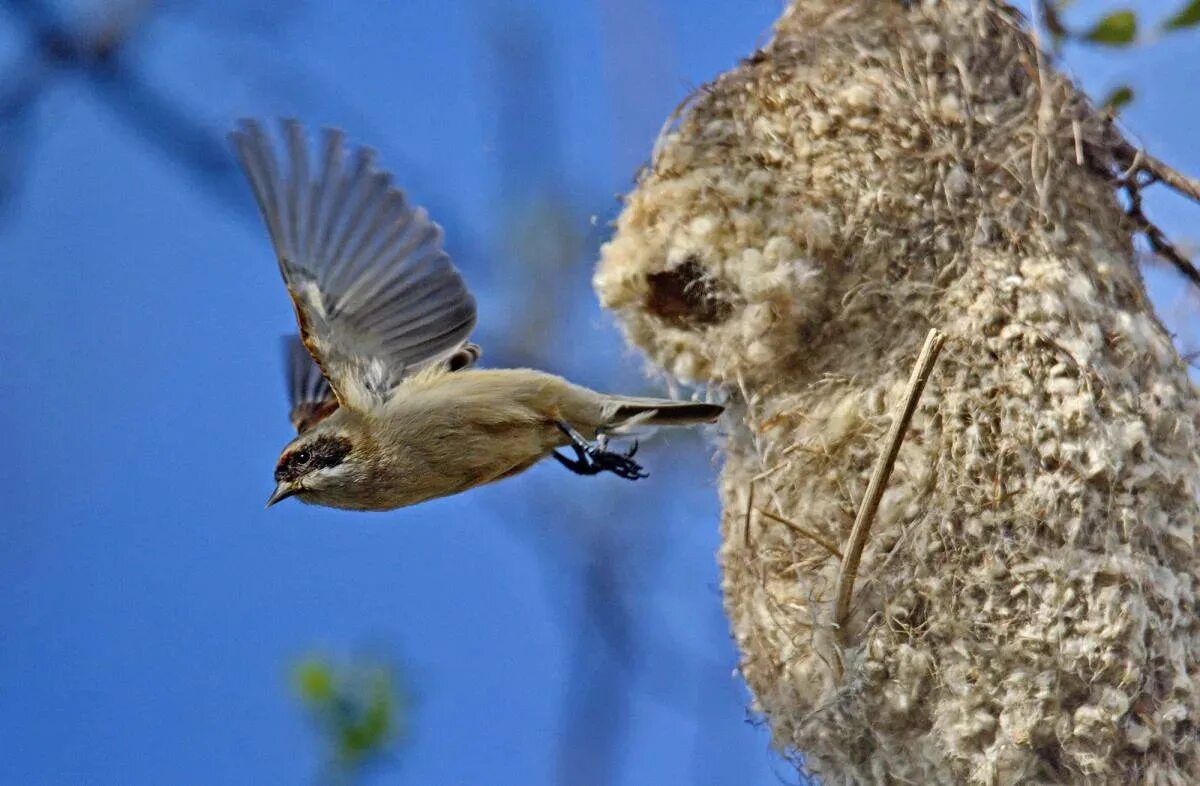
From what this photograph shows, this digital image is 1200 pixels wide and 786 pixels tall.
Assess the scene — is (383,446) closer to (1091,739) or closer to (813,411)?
(813,411)

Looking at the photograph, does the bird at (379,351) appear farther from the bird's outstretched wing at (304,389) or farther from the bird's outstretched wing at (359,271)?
the bird's outstretched wing at (304,389)

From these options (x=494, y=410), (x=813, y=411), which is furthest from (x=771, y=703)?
(x=494, y=410)

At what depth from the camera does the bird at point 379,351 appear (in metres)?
3.11

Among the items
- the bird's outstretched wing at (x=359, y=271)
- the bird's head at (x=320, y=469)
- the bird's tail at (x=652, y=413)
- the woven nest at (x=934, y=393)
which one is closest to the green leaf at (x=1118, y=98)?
the woven nest at (x=934, y=393)

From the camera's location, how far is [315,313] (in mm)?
3156

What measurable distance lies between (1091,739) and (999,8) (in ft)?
5.86

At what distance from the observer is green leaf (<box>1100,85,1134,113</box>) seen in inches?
134

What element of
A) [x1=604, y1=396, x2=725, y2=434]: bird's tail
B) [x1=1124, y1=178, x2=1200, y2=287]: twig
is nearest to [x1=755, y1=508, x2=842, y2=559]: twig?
[x1=604, y1=396, x2=725, y2=434]: bird's tail

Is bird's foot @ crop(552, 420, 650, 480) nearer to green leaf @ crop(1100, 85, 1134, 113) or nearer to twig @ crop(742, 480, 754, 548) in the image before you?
twig @ crop(742, 480, 754, 548)

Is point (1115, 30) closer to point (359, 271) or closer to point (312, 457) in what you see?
point (359, 271)

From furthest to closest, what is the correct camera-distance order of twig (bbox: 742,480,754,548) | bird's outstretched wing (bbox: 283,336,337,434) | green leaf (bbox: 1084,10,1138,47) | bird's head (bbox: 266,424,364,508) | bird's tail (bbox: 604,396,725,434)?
bird's outstretched wing (bbox: 283,336,337,434) < green leaf (bbox: 1084,10,1138,47) < bird's tail (bbox: 604,396,725,434) < bird's head (bbox: 266,424,364,508) < twig (bbox: 742,480,754,548)

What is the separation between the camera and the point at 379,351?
129 inches

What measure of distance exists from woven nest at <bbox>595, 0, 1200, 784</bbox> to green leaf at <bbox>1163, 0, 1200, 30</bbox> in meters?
0.28

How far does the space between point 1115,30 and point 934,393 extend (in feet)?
3.66
